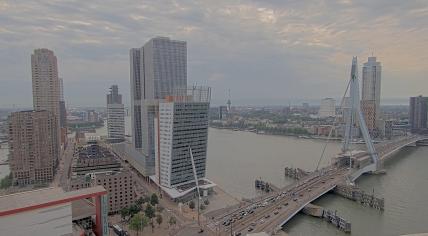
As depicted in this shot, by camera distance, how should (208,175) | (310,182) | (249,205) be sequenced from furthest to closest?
(208,175) < (310,182) < (249,205)

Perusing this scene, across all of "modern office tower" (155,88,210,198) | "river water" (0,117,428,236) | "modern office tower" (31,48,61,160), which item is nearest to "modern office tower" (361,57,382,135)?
"river water" (0,117,428,236)

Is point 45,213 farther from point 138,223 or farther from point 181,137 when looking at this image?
point 181,137

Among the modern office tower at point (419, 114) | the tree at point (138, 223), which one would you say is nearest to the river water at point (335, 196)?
the tree at point (138, 223)

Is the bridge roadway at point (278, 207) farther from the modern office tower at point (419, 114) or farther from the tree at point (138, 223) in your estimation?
the modern office tower at point (419, 114)

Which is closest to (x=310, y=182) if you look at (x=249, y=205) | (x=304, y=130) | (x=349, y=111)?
(x=249, y=205)

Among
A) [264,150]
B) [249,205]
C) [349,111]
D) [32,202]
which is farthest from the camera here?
[264,150]

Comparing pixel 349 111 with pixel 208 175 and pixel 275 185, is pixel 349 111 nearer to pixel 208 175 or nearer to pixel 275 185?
pixel 275 185
